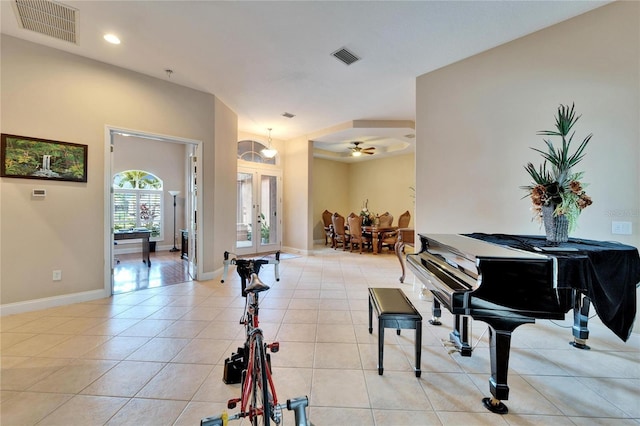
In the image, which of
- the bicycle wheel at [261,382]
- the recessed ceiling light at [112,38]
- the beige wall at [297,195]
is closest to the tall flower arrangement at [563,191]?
the bicycle wheel at [261,382]

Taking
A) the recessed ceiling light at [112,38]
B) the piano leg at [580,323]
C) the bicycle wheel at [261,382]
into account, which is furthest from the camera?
the recessed ceiling light at [112,38]

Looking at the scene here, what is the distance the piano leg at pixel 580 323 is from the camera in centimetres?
233

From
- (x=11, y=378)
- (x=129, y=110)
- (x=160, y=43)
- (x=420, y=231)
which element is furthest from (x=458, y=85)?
(x=11, y=378)

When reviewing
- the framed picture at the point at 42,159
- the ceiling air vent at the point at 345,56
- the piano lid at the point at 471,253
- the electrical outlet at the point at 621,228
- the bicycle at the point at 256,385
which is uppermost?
the ceiling air vent at the point at 345,56

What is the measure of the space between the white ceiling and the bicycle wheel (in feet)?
9.72

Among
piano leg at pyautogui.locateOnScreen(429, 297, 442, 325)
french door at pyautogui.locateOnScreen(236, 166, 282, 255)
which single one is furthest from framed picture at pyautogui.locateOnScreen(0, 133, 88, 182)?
piano leg at pyautogui.locateOnScreen(429, 297, 442, 325)

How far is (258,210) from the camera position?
23.3 feet

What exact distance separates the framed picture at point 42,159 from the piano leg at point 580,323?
227 inches

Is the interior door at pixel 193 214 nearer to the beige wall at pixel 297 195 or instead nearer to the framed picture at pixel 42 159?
the framed picture at pixel 42 159

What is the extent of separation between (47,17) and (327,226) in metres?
7.22

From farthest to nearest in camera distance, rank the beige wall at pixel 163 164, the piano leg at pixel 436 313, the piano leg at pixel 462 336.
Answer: the beige wall at pixel 163 164 < the piano leg at pixel 436 313 < the piano leg at pixel 462 336

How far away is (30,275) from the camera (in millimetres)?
3141

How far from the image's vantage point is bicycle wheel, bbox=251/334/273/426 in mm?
1095

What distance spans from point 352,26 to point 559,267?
9.54 feet
